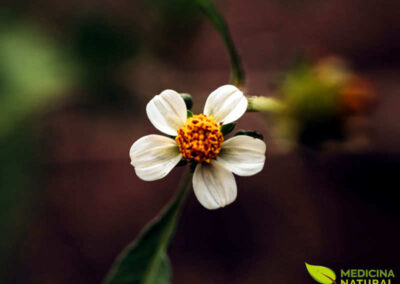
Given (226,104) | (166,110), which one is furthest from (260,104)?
(166,110)

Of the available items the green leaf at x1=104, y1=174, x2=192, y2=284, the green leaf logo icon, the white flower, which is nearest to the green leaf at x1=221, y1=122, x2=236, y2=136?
the white flower

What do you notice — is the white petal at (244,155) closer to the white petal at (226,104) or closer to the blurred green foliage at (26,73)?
the white petal at (226,104)

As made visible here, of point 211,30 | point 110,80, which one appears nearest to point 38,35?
point 110,80

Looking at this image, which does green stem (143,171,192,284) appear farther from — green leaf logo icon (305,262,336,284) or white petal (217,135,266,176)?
green leaf logo icon (305,262,336,284)

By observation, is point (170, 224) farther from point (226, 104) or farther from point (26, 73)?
point (26, 73)

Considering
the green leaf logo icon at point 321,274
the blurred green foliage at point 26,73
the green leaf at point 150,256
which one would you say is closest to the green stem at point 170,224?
the green leaf at point 150,256
